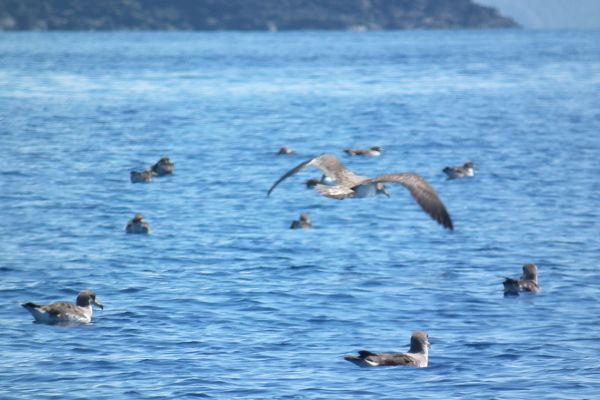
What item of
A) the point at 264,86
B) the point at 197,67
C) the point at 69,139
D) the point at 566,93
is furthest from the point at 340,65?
the point at 69,139

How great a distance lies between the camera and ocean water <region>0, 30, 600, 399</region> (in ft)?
51.5

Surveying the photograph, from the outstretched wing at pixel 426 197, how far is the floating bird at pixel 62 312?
514 cm

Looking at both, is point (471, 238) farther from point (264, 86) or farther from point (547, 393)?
point (264, 86)

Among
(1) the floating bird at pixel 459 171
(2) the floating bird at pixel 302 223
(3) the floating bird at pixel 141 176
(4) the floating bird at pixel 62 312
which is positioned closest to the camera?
(4) the floating bird at pixel 62 312

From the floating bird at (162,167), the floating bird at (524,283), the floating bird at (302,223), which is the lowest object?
the floating bird at (524,283)

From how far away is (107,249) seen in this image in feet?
81.0

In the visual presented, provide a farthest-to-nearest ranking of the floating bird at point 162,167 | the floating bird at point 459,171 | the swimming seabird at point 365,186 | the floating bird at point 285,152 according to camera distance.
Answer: the floating bird at point 285,152
the floating bird at point 162,167
the floating bird at point 459,171
the swimming seabird at point 365,186

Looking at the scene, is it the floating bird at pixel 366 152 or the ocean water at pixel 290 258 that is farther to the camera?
the floating bird at pixel 366 152

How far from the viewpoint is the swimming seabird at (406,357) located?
15547mm

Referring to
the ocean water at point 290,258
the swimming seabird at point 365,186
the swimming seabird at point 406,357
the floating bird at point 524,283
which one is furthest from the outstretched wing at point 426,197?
the floating bird at point 524,283

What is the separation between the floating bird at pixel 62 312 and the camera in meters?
18.0

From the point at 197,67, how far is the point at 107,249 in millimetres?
82310

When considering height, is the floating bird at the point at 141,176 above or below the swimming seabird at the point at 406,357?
above

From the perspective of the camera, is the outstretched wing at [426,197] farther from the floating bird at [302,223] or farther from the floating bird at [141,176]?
the floating bird at [141,176]
